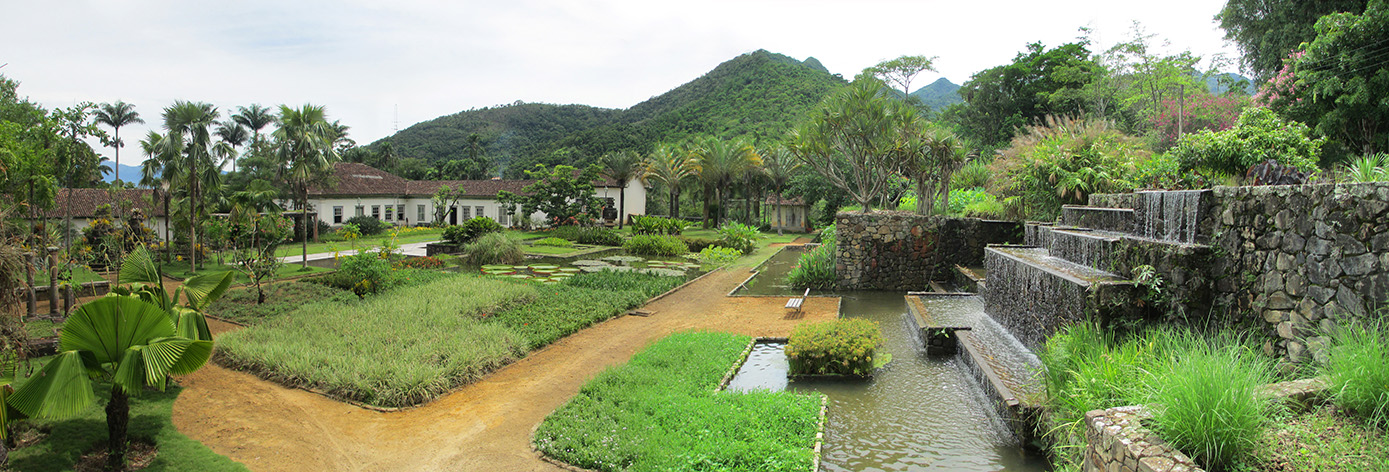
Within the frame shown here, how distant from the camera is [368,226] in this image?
33.7m

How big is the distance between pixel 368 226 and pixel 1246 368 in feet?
118

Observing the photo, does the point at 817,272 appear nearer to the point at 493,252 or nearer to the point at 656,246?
the point at 656,246

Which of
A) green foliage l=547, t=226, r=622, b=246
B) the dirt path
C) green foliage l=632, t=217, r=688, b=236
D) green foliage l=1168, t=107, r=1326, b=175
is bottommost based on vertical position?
the dirt path

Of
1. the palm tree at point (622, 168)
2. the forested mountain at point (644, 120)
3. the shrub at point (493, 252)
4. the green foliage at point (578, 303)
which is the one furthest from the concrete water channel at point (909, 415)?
the forested mountain at point (644, 120)

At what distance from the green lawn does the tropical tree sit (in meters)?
0.22

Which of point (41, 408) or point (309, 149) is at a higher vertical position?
point (309, 149)

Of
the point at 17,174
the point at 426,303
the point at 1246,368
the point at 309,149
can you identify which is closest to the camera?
the point at 1246,368

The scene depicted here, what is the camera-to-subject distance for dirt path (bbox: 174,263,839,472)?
18.8ft

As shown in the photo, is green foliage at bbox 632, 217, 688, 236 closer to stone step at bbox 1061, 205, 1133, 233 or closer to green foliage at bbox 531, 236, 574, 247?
green foliage at bbox 531, 236, 574, 247

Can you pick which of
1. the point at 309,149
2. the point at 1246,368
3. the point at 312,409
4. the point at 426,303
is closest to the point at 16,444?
the point at 312,409

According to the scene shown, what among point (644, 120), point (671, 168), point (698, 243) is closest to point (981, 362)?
point (698, 243)

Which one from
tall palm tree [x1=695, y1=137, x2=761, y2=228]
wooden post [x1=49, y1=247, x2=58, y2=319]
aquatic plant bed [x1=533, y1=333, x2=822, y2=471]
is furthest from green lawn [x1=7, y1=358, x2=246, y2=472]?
tall palm tree [x1=695, y1=137, x2=761, y2=228]

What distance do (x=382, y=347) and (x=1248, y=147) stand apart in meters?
12.9

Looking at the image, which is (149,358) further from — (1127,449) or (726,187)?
(726,187)
